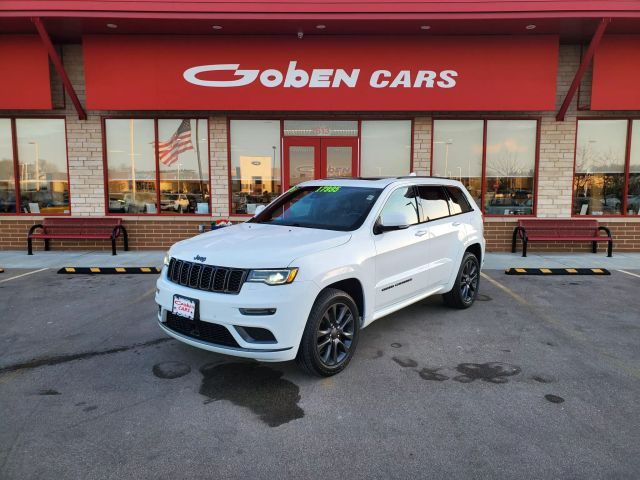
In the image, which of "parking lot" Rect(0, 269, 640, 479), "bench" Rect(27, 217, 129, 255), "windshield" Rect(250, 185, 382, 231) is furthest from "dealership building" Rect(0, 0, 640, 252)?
"parking lot" Rect(0, 269, 640, 479)

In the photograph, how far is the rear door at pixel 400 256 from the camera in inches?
192

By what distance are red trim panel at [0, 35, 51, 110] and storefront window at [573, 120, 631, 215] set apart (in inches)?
514

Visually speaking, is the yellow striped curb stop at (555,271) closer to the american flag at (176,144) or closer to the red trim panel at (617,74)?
the red trim panel at (617,74)

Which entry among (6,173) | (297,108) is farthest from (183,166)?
(6,173)

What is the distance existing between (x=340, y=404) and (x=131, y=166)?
10076 mm

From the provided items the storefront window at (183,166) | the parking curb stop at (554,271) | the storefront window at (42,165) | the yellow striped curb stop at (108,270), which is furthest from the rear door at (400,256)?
the storefront window at (42,165)

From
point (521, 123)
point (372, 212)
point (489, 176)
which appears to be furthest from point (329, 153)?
point (372, 212)

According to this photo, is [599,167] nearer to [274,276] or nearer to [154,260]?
[154,260]

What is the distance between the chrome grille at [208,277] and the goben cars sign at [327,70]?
755cm

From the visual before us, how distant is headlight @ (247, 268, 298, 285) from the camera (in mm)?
3932

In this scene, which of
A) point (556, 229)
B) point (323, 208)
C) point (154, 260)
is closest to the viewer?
point (323, 208)

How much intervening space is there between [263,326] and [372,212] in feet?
Result: 5.89

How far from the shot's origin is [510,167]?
1198 cm

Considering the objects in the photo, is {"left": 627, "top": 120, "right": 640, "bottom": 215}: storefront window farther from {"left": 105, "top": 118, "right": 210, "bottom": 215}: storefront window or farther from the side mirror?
{"left": 105, "top": 118, "right": 210, "bottom": 215}: storefront window
